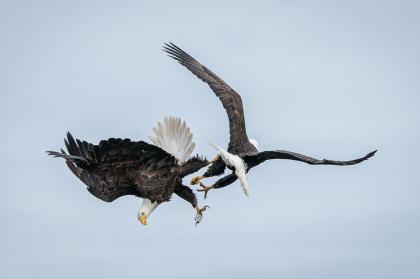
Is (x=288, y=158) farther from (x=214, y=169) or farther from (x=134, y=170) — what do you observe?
(x=134, y=170)

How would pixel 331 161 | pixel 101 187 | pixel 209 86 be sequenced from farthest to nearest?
pixel 209 86, pixel 101 187, pixel 331 161

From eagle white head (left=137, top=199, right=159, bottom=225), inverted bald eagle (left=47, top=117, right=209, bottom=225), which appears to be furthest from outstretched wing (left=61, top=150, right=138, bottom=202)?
eagle white head (left=137, top=199, right=159, bottom=225)

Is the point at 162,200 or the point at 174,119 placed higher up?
the point at 174,119

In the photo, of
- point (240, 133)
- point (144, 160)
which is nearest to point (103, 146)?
point (144, 160)

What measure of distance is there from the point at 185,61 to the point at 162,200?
2.77m

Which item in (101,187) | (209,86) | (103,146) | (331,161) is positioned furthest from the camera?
(209,86)

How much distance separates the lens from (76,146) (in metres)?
16.8

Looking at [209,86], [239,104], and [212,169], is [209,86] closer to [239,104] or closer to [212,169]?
[239,104]

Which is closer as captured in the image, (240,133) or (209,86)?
(240,133)

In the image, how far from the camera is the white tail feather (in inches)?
695

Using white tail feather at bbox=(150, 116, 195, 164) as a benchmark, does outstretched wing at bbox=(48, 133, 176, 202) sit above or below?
below

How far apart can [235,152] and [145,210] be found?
1615 millimetres

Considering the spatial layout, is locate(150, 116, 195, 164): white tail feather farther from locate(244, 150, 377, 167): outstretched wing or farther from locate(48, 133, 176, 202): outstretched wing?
locate(244, 150, 377, 167): outstretched wing

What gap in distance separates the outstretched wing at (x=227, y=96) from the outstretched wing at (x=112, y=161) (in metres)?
0.93
